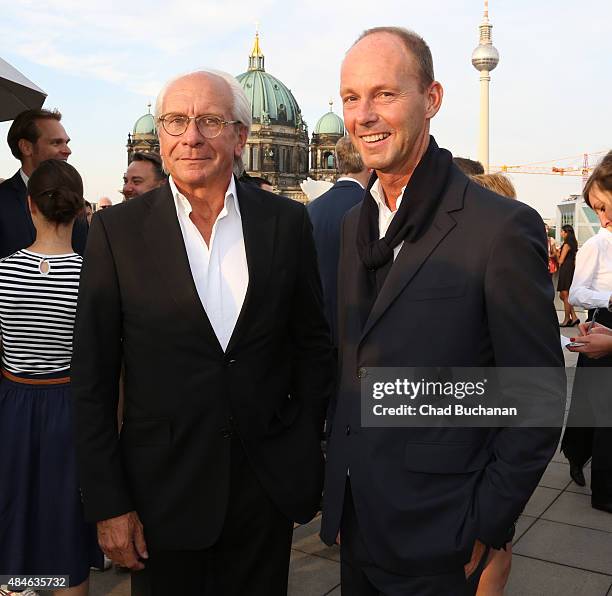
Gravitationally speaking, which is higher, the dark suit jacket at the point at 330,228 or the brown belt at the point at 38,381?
the dark suit jacket at the point at 330,228

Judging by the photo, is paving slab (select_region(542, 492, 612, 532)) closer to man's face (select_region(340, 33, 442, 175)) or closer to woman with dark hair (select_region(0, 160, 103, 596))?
woman with dark hair (select_region(0, 160, 103, 596))

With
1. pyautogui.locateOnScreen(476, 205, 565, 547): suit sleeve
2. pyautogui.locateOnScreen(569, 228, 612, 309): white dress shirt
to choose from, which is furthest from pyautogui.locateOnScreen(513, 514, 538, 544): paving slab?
pyautogui.locateOnScreen(476, 205, 565, 547): suit sleeve

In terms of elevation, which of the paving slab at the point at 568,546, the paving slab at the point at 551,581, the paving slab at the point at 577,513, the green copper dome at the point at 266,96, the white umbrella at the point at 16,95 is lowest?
the paving slab at the point at 551,581

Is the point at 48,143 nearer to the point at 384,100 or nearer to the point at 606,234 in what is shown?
the point at 384,100

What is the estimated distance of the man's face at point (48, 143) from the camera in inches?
165

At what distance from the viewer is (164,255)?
2279 millimetres

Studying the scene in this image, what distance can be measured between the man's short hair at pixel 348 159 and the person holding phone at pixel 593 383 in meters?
1.59

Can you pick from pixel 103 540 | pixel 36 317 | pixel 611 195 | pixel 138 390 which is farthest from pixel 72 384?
pixel 611 195

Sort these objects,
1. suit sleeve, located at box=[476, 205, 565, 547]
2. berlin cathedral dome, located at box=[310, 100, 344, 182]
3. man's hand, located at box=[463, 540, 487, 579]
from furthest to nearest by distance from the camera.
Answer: berlin cathedral dome, located at box=[310, 100, 344, 182], man's hand, located at box=[463, 540, 487, 579], suit sleeve, located at box=[476, 205, 565, 547]

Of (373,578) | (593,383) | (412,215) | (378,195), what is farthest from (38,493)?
(593,383)

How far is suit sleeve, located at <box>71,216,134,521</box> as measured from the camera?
7.16 ft

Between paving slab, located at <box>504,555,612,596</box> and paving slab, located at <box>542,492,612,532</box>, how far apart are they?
741mm

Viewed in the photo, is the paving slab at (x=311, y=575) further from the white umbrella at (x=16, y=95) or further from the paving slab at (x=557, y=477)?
the white umbrella at (x=16, y=95)

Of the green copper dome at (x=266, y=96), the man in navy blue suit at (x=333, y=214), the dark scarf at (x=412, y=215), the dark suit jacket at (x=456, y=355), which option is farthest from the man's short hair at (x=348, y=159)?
the green copper dome at (x=266, y=96)
